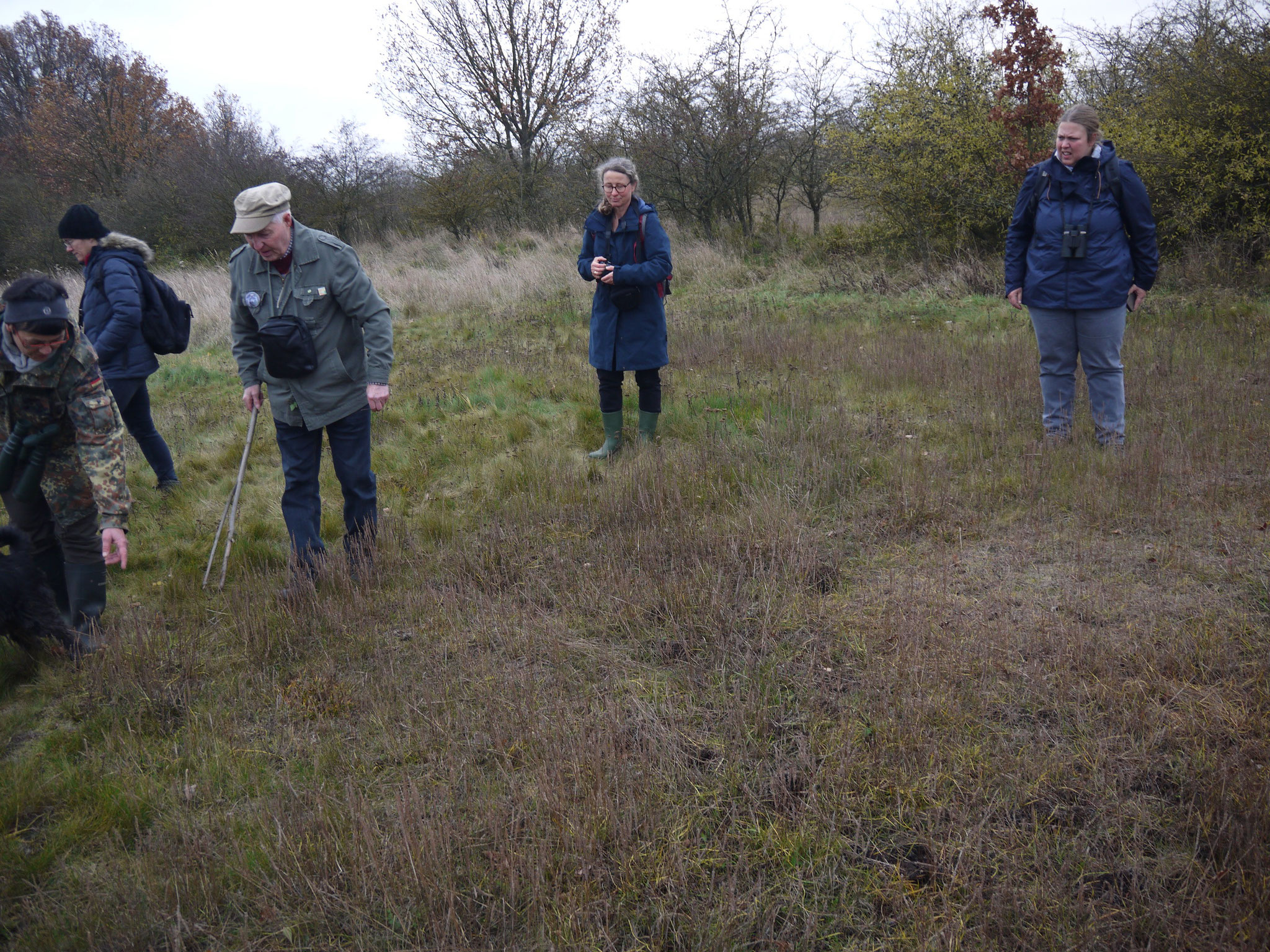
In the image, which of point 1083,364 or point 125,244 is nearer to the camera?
point 1083,364

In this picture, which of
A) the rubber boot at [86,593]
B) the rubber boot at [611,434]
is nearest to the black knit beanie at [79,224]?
the rubber boot at [86,593]

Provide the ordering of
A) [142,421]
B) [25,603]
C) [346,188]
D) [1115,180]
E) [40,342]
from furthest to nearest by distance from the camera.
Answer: [346,188], [142,421], [1115,180], [25,603], [40,342]

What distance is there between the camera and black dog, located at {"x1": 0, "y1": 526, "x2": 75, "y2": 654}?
3.70 m

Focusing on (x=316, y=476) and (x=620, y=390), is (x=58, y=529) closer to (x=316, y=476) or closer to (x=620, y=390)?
(x=316, y=476)

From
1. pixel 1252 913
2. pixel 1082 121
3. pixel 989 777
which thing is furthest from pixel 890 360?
pixel 1252 913

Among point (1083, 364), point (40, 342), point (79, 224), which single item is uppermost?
point (79, 224)

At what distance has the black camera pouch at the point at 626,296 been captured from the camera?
583 centimetres

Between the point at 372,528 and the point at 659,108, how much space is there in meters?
13.3

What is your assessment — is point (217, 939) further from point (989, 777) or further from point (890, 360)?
point (890, 360)

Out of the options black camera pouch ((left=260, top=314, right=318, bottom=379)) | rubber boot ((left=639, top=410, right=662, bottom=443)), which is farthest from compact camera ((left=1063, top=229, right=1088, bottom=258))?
black camera pouch ((left=260, top=314, right=318, bottom=379))

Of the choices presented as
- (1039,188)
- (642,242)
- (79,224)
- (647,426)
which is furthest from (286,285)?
(1039,188)

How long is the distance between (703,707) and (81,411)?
9.87 ft

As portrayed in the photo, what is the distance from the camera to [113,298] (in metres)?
5.55

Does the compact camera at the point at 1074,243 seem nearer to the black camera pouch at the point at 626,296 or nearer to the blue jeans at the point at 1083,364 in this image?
the blue jeans at the point at 1083,364
